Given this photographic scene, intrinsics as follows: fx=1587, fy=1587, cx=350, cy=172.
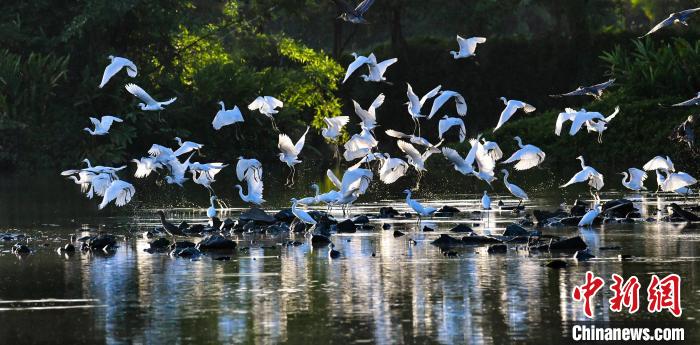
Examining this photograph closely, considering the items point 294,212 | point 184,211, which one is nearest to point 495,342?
point 294,212

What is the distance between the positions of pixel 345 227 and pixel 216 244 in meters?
2.91

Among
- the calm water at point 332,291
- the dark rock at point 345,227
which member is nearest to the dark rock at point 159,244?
the calm water at point 332,291

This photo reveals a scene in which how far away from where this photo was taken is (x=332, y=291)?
16516 millimetres

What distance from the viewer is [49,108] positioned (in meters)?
47.6

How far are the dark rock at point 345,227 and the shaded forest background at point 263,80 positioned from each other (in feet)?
53.9

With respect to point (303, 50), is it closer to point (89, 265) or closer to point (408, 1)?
point (408, 1)

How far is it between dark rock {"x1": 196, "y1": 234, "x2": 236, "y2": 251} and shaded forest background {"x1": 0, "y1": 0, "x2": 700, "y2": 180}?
63.2 feet

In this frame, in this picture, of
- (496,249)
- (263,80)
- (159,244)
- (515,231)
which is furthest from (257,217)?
(263,80)

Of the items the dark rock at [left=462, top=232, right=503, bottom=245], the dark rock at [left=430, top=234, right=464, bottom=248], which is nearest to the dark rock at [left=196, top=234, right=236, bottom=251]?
the dark rock at [left=430, top=234, right=464, bottom=248]

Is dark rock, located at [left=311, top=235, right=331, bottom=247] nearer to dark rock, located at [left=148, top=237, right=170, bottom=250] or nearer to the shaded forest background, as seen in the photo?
dark rock, located at [left=148, top=237, right=170, bottom=250]

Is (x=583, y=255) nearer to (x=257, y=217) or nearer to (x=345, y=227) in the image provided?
(x=345, y=227)

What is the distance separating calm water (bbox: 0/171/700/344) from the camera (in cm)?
1399

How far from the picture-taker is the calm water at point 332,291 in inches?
551

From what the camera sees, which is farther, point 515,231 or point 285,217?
point 285,217
